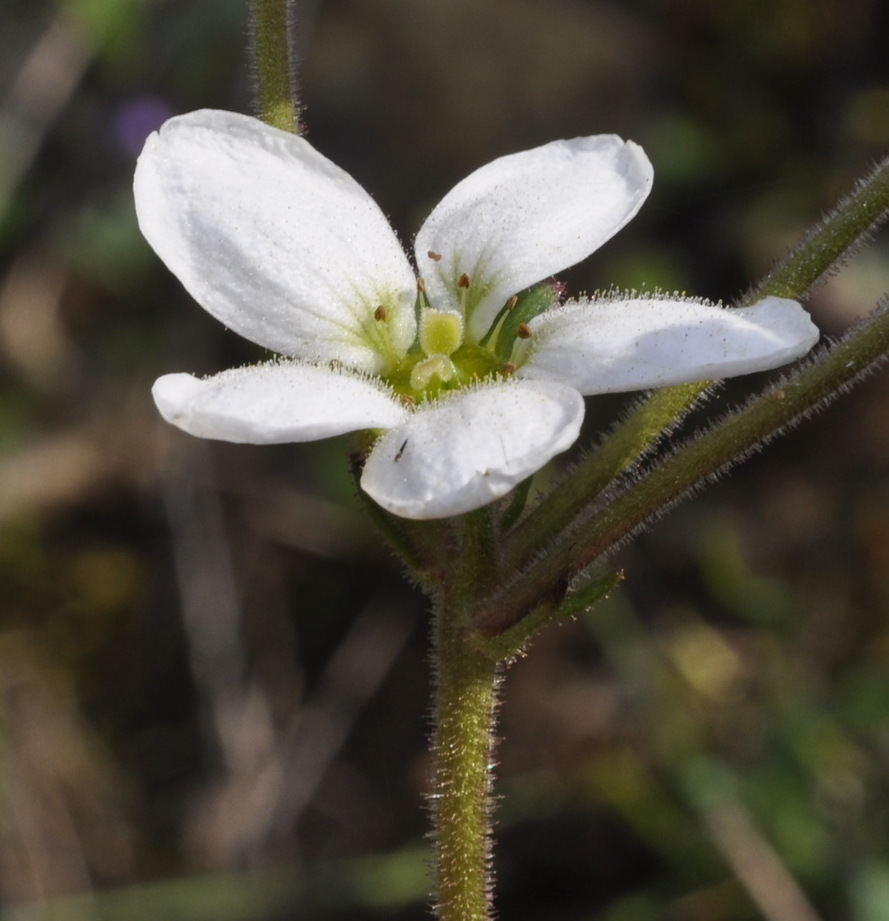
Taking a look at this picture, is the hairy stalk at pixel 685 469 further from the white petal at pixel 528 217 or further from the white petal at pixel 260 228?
the white petal at pixel 260 228

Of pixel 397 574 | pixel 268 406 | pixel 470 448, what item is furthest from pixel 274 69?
pixel 397 574

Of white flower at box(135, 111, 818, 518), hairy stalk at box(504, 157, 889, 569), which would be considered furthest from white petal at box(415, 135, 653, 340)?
hairy stalk at box(504, 157, 889, 569)

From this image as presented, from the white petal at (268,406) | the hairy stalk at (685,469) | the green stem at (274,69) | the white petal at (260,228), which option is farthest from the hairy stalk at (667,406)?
the green stem at (274,69)

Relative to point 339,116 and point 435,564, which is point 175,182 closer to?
point 435,564

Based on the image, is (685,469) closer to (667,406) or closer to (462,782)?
(667,406)

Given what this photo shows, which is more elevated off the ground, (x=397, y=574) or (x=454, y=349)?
(x=397, y=574)

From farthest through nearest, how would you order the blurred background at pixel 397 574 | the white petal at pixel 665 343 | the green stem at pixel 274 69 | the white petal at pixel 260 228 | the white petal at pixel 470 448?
the blurred background at pixel 397 574 → the green stem at pixel 274 69 → the white petal at pixel 260 228 → the white petal at pixel 665 343 → the white petal at pixel 470 448

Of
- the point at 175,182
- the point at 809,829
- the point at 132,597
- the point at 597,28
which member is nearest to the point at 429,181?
the point at 597,28
